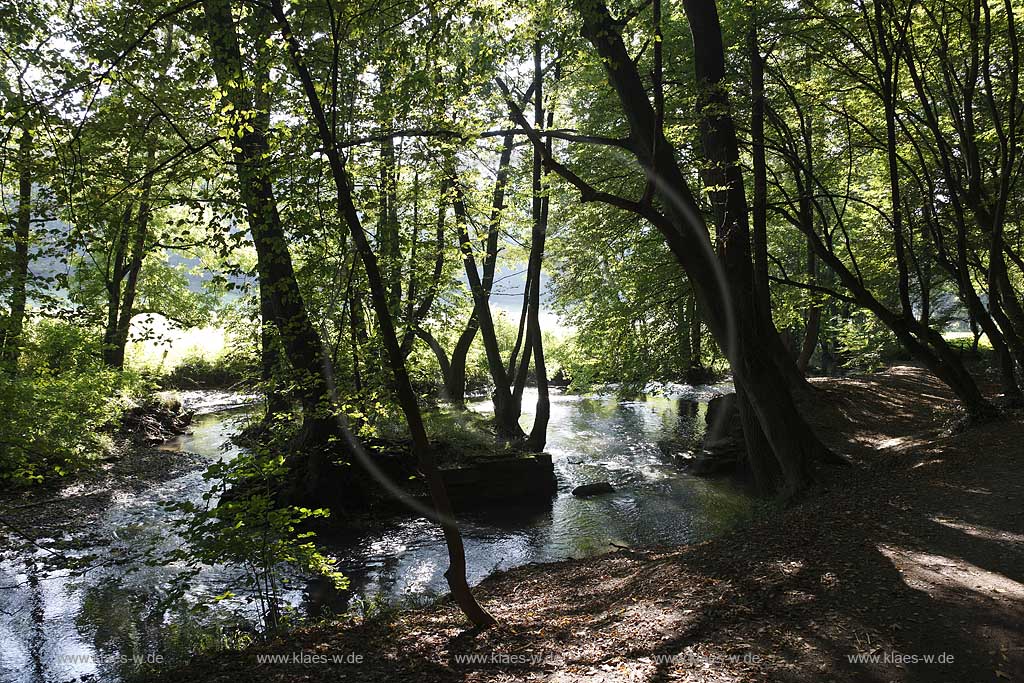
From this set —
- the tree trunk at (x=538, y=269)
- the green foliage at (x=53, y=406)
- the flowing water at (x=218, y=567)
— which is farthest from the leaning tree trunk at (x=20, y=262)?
the tree trunk at (x=538, y=269)

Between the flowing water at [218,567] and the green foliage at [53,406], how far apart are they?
1.22 metres

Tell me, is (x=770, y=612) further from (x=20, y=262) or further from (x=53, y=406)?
(x=53, y=406)

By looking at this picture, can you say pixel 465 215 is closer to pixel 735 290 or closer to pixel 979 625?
pixel 735 290

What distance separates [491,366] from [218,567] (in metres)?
8.58

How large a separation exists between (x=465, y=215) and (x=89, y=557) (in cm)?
714

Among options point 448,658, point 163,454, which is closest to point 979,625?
point 448,658

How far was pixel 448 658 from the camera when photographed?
203 inches

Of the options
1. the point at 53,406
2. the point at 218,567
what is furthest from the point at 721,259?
the point at 53,406

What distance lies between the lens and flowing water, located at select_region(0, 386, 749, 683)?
262 inches

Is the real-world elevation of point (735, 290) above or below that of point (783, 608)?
above

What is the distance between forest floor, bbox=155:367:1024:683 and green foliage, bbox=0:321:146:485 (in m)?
4.33

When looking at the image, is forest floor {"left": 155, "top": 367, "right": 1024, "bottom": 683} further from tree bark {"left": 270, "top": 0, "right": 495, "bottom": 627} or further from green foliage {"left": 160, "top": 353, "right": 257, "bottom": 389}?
green foliage {"left": 160, "top": 353, "right": 257, "bottom": 389}

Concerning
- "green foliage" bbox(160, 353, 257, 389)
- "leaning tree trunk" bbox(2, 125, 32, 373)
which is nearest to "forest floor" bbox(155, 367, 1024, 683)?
"leaning tree trunk" bbox(2, 125, 32, 373)

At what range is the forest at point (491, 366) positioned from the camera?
5.52 metres
